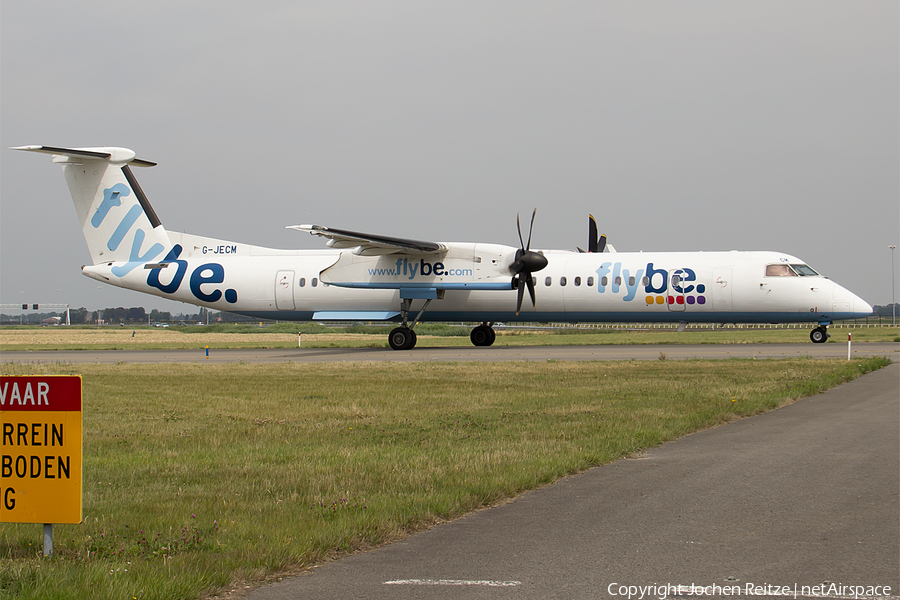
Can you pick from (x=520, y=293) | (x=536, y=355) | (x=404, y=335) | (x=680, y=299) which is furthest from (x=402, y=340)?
(x=680, y=299)

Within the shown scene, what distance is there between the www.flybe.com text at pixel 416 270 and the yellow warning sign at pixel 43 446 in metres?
26.5

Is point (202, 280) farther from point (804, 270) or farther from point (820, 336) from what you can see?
point (820, 336)

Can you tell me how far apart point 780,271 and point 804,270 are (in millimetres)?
963

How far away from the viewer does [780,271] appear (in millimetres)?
30750

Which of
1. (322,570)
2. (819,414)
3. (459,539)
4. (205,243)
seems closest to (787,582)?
(459,539)

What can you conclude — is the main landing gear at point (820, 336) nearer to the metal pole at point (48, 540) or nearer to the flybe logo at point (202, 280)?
the flybe logo at point (202, 280)

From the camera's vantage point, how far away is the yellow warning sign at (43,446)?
17.3 ft

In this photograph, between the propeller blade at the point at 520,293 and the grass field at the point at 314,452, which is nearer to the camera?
the grass field at the point at 314,452

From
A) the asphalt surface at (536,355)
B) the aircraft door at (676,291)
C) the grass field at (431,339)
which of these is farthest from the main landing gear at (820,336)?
the aircraft door at (676,291)

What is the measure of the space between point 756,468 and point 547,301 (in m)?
23.7

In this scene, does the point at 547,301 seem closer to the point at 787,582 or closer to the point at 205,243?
the point at 205,243

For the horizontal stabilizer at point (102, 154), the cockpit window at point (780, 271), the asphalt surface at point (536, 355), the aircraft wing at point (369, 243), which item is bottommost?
the asphalt surface at point (536, 355)

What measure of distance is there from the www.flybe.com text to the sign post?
26549mm

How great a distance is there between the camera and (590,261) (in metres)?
32.2
